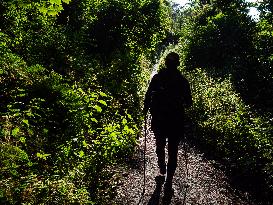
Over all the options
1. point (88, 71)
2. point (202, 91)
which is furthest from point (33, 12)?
point (202, 91)

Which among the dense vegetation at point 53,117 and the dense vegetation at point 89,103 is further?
the dense vegetation at point 89,103

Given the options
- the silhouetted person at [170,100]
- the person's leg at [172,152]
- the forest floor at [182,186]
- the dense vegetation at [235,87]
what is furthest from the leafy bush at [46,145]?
the dense vegetation at [235,87]

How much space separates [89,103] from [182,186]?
273cm

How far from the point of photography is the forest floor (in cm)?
640

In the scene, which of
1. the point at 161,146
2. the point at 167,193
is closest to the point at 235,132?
the point at 161,146

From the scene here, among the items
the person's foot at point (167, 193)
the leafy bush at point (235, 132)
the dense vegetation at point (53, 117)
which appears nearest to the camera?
the dense vegetation at point (53, 117)

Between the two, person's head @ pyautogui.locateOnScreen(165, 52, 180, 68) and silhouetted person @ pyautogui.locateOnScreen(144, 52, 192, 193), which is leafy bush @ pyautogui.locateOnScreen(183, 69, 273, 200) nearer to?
silhouetted person @ pyautogui.locateOnScreen(144, 52, 192, 193)

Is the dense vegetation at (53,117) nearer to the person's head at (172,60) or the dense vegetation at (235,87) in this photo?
the person's head at (172,60)

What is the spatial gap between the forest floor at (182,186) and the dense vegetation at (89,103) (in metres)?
0.40

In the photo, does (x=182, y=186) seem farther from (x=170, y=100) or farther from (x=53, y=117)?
(x=53, y=117)

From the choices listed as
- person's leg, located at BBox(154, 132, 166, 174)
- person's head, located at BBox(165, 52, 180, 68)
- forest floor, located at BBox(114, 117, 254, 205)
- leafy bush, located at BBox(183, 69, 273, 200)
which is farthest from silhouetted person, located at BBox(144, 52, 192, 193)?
leafy bush, located at BBox(183, 69, 273, 200)

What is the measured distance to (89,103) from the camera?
7453 mm

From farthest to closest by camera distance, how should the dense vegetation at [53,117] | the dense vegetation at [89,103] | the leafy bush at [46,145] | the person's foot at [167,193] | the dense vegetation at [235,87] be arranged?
the dense vegetation at [235,87] < the person's foot at [167,193] < the dense vegetation at [89,103] < the dense vegetation at [53,117] < the leafy bush at [46,145]

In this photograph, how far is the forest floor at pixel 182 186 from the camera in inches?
252
